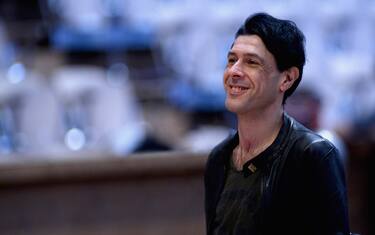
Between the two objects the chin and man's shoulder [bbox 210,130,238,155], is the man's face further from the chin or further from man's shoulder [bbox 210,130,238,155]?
man's shoulder [bbox 210,130,238,155]

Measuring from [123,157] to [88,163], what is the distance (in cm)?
17

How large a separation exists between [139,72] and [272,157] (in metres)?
4.01

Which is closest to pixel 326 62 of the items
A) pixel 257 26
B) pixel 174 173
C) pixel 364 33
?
pixel 364 33

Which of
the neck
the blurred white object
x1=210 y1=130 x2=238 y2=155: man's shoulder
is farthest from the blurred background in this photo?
the neck

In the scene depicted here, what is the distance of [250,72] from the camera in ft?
5.36

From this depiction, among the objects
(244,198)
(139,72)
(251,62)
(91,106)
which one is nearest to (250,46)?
(251,62)

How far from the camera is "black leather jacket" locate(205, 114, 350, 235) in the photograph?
1562 millimetres

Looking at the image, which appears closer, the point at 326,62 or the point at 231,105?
the point at 231,105

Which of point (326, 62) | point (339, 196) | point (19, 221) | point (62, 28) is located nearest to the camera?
point (339, 196)

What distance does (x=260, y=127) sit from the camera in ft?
5.51

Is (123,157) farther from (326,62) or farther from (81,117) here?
(326,62)

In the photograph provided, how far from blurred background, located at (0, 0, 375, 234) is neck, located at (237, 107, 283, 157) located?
2920 mm

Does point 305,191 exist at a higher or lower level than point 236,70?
lower

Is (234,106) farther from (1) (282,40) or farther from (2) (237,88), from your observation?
(1) (282,40)
